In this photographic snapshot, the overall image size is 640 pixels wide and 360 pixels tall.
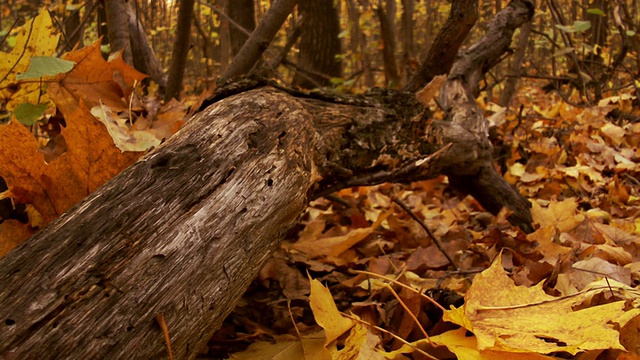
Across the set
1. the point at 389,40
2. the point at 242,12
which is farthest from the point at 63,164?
the point at 242,12

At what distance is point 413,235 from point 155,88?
4.88 feet

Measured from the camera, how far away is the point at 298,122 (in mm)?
1309

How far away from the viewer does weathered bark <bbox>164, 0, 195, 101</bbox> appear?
222 centimetres

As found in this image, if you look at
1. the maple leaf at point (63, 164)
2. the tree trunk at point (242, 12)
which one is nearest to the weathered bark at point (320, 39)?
the tree trunk at point (242, 12)

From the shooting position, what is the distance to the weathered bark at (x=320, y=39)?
503cm

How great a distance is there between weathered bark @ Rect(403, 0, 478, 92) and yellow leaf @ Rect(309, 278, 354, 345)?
4.54 ft

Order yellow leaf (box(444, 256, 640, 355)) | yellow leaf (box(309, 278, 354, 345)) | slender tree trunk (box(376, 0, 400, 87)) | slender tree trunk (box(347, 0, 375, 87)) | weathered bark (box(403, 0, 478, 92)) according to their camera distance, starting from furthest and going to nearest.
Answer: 1. slender tree trunk (box(376, 0, 400, 87))
2. slender tree trunk (box(347, 0, 375, 87))
3. weathered bark (box(403, 0, 478, 92))
4. yellow leaf (box(309, 278, 354, 345))
5. yellow leaf (box(444, 256, 640, 355))

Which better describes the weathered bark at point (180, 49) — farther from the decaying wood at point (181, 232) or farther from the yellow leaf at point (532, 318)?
the yellow leaf at point (532, 318)

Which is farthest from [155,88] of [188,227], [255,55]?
[188,227]

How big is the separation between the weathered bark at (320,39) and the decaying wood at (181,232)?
3668 millimetres

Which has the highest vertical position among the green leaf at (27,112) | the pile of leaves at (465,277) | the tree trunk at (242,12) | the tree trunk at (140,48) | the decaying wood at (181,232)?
the tree trunk at (242,12)

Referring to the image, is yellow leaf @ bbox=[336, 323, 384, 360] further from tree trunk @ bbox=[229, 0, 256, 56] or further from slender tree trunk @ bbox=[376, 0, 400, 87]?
tree trunk @ bbox=[229, 0, 256, 56]

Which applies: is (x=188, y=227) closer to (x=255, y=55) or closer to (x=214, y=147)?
(x=214, y=147)

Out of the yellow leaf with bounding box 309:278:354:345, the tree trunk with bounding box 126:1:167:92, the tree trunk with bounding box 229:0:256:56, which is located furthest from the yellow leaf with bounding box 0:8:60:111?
the tree trunk with bounding box 229:0:256:56
